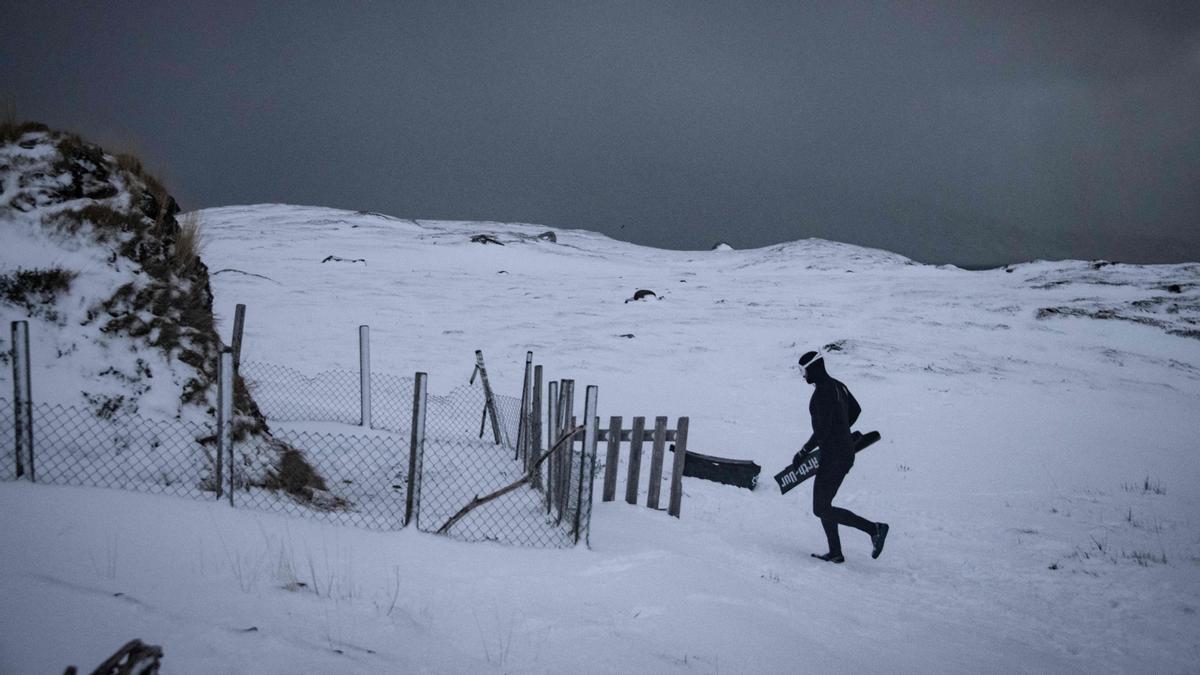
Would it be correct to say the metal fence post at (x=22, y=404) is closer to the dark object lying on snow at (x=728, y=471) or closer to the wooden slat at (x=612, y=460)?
the wooden slat at (x=612, y=460)

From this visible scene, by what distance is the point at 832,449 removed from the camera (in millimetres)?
6867

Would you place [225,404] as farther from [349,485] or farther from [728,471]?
[728,471]

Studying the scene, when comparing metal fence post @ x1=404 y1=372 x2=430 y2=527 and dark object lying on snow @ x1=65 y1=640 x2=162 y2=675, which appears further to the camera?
metal fence post @ x1=404 y1=372 x2=430 y2=527

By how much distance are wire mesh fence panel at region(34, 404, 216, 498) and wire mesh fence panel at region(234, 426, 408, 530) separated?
1.90 ft

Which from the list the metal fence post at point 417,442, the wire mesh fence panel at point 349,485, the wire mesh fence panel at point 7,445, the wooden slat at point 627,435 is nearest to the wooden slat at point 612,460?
the wooden slat at point 627,435

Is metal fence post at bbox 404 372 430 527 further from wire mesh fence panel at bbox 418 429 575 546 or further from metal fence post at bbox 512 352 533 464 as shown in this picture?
metal fence post at bbox 512 352 533 464

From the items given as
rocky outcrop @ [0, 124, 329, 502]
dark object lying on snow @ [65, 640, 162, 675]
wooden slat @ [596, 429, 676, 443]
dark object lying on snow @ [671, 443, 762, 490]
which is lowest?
dark object lying on snow @ [671, 443, 762, 490]

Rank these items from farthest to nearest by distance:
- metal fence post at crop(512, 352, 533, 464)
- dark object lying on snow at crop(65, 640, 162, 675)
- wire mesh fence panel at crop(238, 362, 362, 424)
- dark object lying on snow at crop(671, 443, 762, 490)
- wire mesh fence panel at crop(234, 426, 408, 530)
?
wire mesh fence panel at crop(238, 362, 362, 424), dark object lying on snow at crop(671, 443, 762, 490), metal fence post at crop(512, 352, 533, 464), wire mesh fence panel at crop(234, 426, 408, 530), dark object lying on snow at crop(65, 640, 162, 675)

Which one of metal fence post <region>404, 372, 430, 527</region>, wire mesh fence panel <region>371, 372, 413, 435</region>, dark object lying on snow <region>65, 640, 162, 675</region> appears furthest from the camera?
wire mesh fence panel <region>371, 372, 413, 435</region>

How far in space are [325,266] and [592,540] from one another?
114ft

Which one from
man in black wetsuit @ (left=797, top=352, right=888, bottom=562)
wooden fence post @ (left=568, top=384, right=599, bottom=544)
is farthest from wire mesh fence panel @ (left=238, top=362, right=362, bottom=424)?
man in black wetsuit @ (left=797, top=352, right=888, bottom=562)

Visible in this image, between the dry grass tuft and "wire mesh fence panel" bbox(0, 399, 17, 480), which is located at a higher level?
the dry grass tuft

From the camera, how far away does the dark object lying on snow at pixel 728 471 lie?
34.4 ft

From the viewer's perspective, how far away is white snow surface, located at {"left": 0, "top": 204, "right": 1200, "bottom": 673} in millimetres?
3846
